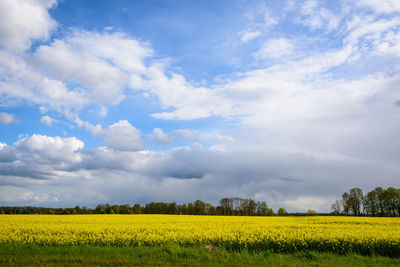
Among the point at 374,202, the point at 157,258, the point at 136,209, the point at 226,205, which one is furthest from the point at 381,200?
the point at 157,258

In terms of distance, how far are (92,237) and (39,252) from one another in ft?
12.4

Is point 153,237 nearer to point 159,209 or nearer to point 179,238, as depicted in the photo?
point 179,238

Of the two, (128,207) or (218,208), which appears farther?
(218,208)

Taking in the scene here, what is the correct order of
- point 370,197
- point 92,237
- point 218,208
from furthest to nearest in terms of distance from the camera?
1. point 218,208
2. point 370,197
3. point 92,237

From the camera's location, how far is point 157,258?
1172 cm

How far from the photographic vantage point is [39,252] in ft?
42.3

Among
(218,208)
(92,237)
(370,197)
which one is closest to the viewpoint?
(92,237)

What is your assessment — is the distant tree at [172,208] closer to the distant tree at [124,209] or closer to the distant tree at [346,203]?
the distant tree at [124,209]

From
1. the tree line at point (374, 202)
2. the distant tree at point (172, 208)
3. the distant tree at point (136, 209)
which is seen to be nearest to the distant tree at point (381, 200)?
the tree line at point (374, 202)

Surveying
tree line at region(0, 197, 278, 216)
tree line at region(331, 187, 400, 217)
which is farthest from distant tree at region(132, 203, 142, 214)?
tree line at region(331, 187, 400, 217)

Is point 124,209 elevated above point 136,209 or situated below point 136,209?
above

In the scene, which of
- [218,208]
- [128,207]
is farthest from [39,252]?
[218,208]

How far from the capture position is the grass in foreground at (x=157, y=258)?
10477mm

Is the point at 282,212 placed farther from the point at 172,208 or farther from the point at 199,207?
the point at 172,208
